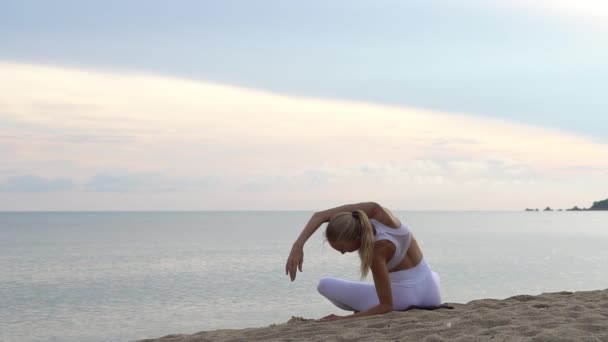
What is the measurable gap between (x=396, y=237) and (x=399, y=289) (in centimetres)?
72

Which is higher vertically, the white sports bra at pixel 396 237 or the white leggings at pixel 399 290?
the white sports bra at pixel 396 237

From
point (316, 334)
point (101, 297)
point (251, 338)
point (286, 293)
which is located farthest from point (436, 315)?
point (101, 297)

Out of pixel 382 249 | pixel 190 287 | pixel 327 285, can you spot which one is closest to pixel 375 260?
pixel 382 249

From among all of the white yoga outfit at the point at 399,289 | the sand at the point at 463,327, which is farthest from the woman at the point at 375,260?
the sand at the point at 463,327

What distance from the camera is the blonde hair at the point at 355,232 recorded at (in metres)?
5.86

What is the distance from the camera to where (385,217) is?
248 inches

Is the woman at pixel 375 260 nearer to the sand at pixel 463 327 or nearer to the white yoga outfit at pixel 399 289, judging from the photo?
the white yoga outfit at pixel 399 289

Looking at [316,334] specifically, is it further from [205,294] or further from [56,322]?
[205,294]

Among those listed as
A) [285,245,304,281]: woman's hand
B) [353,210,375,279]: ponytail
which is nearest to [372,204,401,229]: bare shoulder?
[353,210,375,279]: ponytail

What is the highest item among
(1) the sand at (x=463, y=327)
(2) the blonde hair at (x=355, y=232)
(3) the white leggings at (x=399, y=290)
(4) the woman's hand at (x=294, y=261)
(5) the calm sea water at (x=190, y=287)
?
(2) the blonde hair at (x=355, y=232)

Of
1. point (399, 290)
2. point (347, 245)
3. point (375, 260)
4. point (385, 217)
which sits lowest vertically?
point (399, 290)

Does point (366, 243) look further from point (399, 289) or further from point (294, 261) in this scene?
point (399, 289)

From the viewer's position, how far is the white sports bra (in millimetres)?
6230

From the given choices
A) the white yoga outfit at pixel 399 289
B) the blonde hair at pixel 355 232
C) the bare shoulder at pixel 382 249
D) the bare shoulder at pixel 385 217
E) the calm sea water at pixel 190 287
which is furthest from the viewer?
the calm sea water at pixel 190 287
